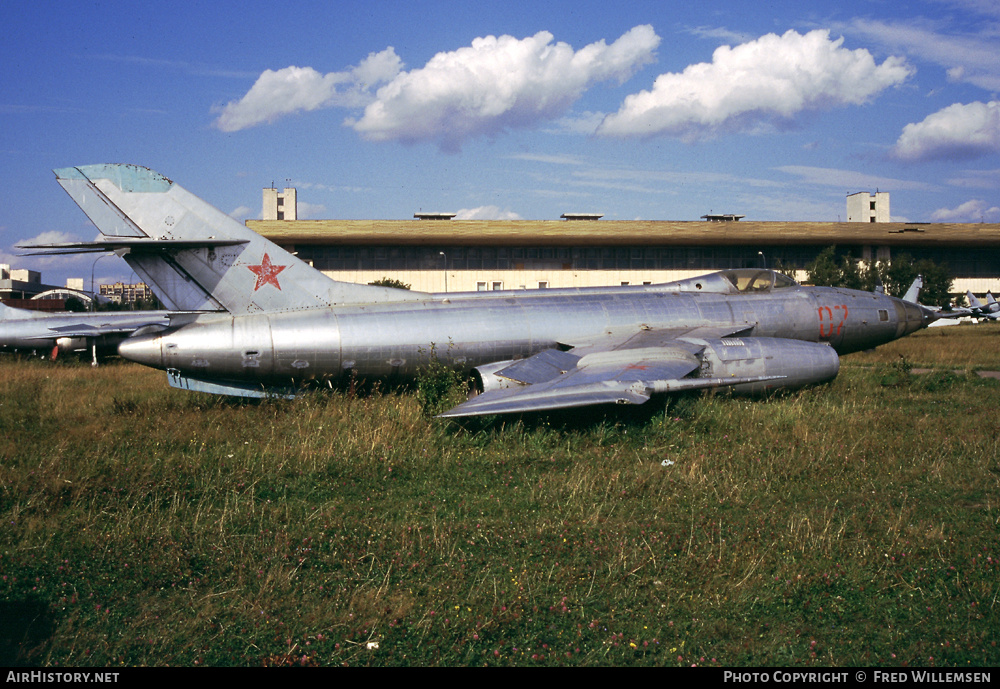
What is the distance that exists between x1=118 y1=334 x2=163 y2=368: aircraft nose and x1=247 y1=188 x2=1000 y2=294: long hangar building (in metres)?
41.2

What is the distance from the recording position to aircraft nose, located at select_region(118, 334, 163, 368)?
456 inches

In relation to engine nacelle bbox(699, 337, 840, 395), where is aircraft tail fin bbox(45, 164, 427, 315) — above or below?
above

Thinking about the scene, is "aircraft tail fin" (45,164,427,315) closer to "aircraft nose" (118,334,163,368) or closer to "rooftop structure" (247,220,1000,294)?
"aircraft nose" (118,334,163,368)

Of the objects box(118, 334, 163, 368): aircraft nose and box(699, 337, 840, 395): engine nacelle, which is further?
box(699, 337, 840, 395): engine nacelle

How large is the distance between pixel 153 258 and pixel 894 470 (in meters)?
12.0

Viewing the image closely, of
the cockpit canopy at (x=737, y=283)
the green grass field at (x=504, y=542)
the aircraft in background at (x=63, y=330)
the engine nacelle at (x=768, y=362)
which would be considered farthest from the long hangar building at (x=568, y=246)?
the green grass field at (x=504, y=542)

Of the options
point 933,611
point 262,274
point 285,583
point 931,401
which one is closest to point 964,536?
point 933,611

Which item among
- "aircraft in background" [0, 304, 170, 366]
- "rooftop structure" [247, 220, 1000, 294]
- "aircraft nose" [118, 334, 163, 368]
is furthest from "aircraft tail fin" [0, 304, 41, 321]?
"rooftop structure" [247, 220, 1000, 294]

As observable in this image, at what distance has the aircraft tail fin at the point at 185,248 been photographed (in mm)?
11984

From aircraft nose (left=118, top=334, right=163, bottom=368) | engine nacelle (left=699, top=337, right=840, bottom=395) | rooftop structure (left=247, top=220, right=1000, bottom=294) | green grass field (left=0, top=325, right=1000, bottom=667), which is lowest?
green grass field (left=0, top=325, right=1000, bottom=667)

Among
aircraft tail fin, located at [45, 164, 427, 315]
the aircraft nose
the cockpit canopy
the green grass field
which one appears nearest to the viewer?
the green grass field

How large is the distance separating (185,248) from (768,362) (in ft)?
Answer: 35.7
